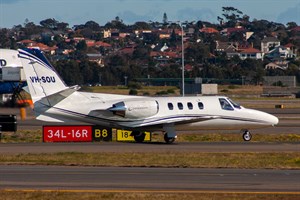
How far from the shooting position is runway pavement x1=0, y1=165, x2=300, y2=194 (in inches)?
1068

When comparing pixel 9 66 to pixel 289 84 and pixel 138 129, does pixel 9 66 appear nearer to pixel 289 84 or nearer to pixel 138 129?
pixel 138 129

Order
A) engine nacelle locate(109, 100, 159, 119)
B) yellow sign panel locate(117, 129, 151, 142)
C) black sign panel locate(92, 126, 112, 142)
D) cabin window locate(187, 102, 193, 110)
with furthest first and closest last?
yellow sign panel locate(117, 129, 151, 142), black sign panel locate(92, 126, 112, 142), cabin window locate(187, 102, 193, 110), engine nacelle locate(109, 100, 159, 119)

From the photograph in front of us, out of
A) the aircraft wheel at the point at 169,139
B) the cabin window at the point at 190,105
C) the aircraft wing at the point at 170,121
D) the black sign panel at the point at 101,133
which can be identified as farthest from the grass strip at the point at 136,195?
the black sign panel at the point at 101,133

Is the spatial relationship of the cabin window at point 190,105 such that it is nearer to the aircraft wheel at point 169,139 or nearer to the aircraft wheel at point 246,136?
the aircraft wheel at point 169,139

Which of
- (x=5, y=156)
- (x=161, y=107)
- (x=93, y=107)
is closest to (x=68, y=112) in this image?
(x=93, y=107)

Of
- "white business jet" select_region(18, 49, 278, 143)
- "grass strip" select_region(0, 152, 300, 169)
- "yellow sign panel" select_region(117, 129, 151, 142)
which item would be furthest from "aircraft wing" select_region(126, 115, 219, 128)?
"grass strip" select_region(0, 152, 300, 169)

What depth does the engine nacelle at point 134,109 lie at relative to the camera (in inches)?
1759

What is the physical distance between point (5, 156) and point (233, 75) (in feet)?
439

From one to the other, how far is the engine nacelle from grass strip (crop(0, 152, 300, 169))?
6.75 meters

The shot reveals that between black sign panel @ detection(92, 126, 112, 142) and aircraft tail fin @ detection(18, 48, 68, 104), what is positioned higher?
aircraft tail fin @ detection(18, 48, 68, 104)

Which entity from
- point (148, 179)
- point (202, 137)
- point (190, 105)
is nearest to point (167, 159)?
point (148, 179)

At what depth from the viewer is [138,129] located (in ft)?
149

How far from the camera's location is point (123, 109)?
147 feet

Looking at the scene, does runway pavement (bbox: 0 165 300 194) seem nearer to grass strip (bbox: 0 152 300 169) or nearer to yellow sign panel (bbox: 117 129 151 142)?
grass strip (bbox: 0 152 300 169)
